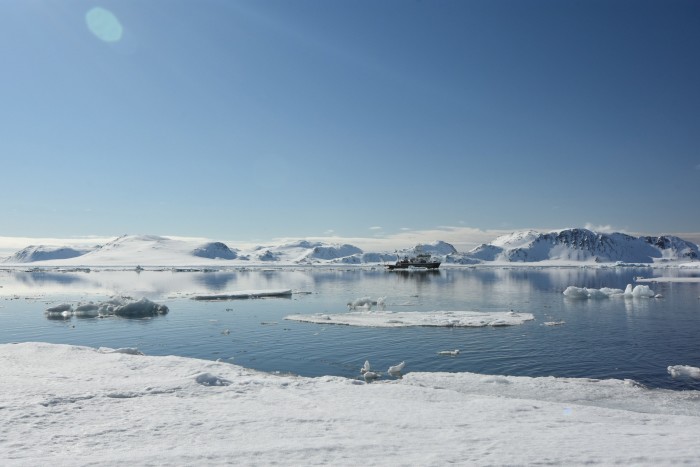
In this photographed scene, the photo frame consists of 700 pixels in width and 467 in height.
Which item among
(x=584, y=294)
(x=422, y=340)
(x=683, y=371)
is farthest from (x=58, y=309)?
(x=584, y=294)

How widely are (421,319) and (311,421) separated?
24623 mm

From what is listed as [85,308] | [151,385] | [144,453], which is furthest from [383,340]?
[85,308]

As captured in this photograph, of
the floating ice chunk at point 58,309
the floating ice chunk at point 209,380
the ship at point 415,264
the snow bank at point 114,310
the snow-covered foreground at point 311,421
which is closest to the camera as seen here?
the snow-covered foreground at point 311,421

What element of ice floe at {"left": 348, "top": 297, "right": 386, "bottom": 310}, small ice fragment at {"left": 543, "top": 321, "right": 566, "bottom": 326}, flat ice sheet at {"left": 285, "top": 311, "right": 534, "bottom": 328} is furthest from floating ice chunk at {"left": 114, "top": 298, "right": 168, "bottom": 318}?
small ice fragment at {"left": 543, "top": 321, "right": 566, "bottom": 326}

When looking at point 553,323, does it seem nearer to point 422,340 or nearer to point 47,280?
point 422,340

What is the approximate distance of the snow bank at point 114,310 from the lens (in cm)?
4100

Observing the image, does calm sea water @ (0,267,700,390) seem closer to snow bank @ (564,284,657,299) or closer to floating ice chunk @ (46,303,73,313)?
floating ice chunk @ (46,303,73,313)

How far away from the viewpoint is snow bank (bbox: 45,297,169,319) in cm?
4100

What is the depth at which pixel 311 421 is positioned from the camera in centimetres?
1083

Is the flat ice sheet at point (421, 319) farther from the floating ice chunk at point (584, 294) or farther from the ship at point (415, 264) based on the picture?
the ship at point (415, 264)

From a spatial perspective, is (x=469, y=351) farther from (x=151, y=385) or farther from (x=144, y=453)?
(x=144, y=453)

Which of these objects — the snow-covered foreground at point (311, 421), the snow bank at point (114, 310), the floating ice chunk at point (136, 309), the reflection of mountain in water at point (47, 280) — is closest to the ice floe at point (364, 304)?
the snow bank at point (114, 310)

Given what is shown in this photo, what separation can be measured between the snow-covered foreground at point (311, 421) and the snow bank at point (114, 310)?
2532cm

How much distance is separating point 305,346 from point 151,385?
12.6 metres
